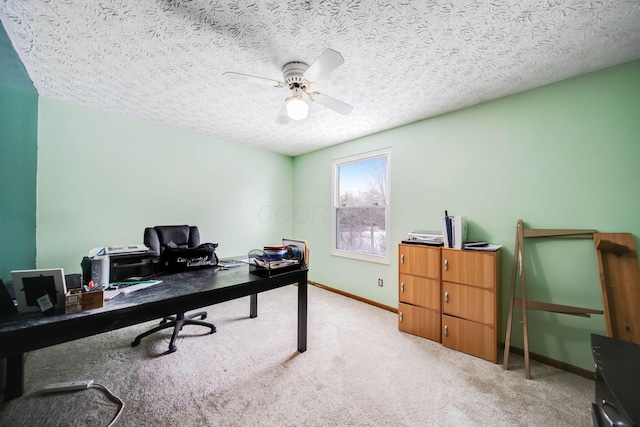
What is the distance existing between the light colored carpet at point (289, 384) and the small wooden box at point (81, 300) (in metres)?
0.80

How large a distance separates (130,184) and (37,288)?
2.17 m

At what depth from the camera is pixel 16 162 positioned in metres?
1.91

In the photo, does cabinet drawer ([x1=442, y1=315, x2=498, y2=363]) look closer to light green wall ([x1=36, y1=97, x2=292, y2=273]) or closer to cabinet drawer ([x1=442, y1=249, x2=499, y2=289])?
cabinet drawer ([x1=442, y1=249, x2=499, y2=289])

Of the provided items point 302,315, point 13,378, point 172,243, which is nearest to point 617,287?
point 302,315

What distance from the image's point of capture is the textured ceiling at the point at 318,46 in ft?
4.42

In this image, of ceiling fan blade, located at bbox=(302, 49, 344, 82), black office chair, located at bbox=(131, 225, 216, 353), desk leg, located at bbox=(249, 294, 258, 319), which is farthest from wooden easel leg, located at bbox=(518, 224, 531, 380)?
black office chair, located at bbox=(131, 225, 216, 353)

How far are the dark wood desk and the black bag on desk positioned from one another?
8cm

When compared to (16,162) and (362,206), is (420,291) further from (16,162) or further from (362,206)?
(16,162)

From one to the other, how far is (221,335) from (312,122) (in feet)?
8.66

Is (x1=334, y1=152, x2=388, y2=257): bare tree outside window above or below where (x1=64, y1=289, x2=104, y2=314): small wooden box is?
above

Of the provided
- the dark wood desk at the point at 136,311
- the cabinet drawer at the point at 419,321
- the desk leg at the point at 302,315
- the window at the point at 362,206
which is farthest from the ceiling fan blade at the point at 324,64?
the cabinet drawer at the point at 419,321

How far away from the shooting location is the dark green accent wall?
1.68m

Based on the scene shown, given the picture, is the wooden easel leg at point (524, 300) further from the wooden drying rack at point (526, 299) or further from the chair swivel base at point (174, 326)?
the chair swivel base at point (174, 326)

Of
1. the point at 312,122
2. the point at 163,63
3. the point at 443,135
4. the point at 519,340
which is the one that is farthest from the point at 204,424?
the point at 443,135
